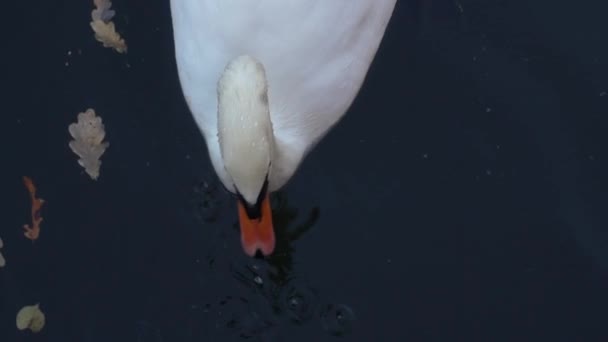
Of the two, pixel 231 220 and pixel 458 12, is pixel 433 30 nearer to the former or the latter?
pixel 458 12

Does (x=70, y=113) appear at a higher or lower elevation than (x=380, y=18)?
lower

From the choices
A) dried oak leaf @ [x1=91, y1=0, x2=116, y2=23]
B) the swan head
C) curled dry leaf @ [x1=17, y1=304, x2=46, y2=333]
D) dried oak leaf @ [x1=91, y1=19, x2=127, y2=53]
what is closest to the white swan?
the swan head

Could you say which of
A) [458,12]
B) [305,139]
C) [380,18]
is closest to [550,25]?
[458,12]

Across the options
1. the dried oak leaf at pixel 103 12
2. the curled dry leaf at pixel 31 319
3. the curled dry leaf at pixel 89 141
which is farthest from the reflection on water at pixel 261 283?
the dried oak leaf at pixel 103 12

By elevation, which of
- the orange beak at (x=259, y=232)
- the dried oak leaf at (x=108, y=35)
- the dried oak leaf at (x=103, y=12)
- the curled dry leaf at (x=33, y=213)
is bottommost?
the curled dry leaf at (x=33, y=213)

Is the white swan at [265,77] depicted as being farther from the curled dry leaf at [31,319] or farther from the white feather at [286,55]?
the curled dry leaf at [31,319]

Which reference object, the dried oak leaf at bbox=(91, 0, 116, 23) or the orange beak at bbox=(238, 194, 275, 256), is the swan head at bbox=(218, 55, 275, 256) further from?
the dried oak leaf at bbox=(91, 0, 116, 23)

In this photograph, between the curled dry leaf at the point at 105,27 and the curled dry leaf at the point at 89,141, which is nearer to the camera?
the curled dry leaf at the point at 89,141
